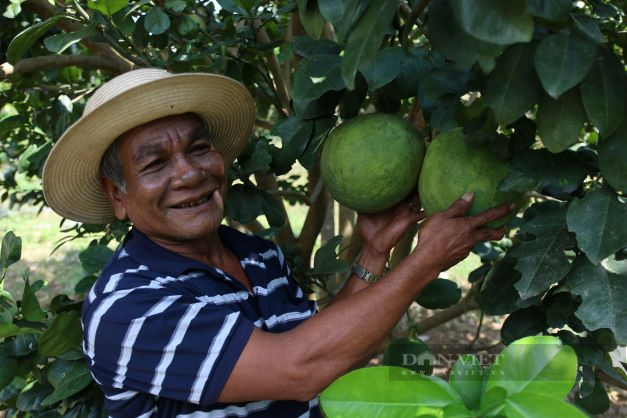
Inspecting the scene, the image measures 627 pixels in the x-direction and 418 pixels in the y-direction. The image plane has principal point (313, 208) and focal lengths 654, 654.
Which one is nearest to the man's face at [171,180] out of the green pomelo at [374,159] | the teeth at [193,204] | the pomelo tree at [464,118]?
the teeth at [193,204]

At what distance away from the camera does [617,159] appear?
1.12 metres

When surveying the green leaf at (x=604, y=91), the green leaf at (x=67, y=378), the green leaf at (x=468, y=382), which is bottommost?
the green leaf at (x=67, y=378)

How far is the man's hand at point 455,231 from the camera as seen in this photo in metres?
1.36

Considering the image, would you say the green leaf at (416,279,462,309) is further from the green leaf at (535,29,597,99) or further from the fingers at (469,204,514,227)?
the green leaf at (535,29,597,99)

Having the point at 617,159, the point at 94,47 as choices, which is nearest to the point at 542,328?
the point at 617,159

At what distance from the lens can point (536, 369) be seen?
85cm

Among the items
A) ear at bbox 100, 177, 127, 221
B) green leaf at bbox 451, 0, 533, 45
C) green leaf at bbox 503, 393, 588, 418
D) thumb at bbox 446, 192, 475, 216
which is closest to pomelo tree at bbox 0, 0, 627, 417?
green leaf at bbox 451, 0, 533, 45

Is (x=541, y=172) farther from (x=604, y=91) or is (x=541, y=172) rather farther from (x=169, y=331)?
(x=169, y=331)

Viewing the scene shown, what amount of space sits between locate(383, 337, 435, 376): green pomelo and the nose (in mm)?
810

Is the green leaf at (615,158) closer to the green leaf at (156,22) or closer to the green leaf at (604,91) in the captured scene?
the green leaf at (604,91)

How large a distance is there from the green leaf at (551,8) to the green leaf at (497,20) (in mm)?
110

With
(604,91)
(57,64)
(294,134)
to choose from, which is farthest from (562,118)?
(57,64)

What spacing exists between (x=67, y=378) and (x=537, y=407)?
4.82 ft

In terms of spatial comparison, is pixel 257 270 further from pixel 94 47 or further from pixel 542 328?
pixel 94 47
